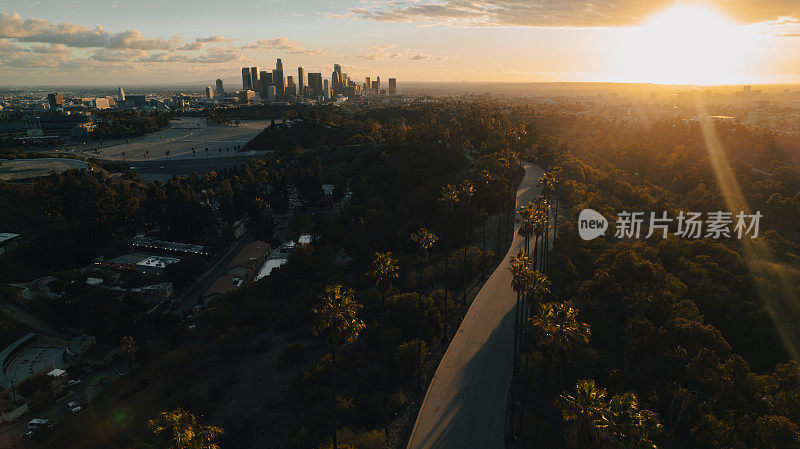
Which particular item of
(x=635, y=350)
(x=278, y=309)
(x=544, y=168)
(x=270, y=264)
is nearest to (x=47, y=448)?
(x=278, y=309)

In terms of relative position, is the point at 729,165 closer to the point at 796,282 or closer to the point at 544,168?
the point at 544,168

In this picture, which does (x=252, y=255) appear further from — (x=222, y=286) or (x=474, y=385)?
(x=474, y=385)

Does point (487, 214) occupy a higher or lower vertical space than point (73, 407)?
higher

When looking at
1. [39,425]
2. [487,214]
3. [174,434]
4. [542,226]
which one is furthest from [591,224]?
[39,425]

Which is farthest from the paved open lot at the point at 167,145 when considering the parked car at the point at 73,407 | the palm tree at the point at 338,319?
the palm tree at the point at 338,319

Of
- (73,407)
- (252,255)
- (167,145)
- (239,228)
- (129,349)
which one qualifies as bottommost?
(73,407)

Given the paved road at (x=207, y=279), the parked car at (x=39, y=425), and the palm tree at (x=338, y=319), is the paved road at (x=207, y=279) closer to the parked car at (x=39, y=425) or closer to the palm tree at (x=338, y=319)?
the parked car at (x=39, y=425)
